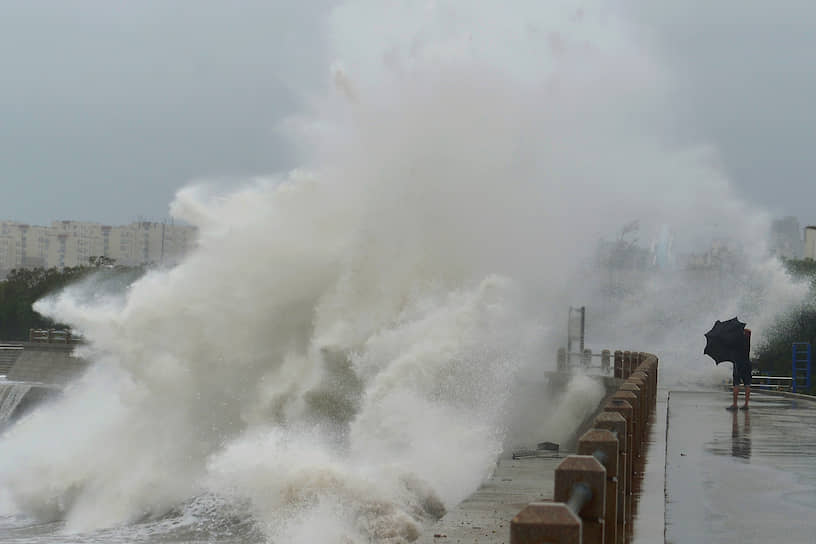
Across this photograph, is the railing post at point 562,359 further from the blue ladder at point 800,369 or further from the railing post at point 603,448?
the railing post at point 603,448

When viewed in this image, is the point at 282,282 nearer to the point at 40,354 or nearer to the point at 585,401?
the point at 585,401

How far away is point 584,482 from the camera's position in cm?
421

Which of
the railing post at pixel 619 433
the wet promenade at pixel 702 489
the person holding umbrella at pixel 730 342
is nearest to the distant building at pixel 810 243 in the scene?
the person holding umbrella at pixel 730 342

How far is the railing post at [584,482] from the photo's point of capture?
13.8 feet

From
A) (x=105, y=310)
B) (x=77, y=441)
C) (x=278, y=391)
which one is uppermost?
(x=105, y=310)

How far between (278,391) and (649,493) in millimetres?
10170

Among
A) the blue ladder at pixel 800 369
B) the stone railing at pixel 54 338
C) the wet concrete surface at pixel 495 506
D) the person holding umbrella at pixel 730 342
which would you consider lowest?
the wet concrete surface at pixel 495 506

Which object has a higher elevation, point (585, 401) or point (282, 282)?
point (282, 282)

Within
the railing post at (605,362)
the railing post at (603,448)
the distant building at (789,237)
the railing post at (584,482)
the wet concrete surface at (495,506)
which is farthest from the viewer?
the distant building at (789,237)

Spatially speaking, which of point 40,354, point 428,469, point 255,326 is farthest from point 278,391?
point 40,354

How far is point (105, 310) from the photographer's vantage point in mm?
19578

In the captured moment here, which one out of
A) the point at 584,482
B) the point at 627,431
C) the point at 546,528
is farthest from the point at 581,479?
the point at 627,431

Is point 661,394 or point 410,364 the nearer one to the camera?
point 410,364

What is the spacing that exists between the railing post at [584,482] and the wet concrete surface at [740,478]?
111 inches
